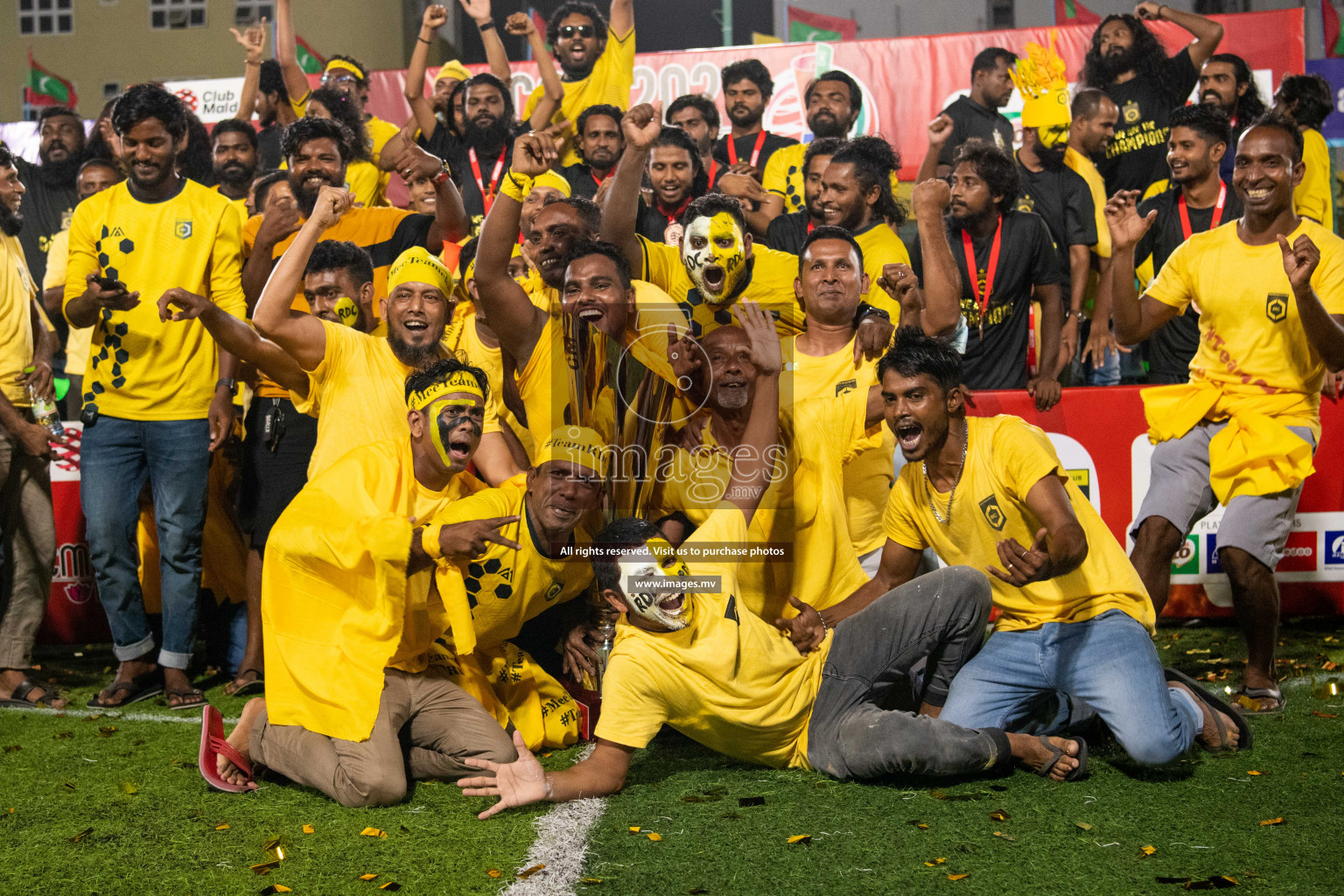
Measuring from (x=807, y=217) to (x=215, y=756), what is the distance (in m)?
3.90

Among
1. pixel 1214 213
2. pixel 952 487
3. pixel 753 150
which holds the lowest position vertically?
pixel 952 487

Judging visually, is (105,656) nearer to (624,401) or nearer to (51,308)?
(51,308)

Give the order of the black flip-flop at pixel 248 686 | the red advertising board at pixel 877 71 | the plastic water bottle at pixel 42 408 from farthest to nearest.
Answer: the red advertising board at pixel 877 71, the plastic water bottle at pixel 42 408, the black flip-flop at pixel 248 686

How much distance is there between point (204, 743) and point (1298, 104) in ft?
24.0

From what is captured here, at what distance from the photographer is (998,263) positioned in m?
6.00

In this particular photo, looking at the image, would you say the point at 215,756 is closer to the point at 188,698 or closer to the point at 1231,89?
the point at 188,698

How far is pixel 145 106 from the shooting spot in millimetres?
5047

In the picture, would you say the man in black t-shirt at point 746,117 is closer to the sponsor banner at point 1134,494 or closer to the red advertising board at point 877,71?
the sponsor banner at point 1134,494

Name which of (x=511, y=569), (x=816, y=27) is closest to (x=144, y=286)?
(x=511, y=569)

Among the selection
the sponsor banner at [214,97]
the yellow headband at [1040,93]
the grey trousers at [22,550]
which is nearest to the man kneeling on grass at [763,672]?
the grey trousers at [22,550]

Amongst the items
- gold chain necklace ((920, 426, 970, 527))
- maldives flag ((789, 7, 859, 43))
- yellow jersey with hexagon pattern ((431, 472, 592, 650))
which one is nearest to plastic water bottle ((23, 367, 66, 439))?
yellow jersey with hexagon pattern ((431, 472, 592, 650))

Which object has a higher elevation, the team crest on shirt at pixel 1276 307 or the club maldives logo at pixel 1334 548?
the team crest on shirt at pixel 1276 307

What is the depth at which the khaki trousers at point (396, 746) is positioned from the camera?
3660 millimetres

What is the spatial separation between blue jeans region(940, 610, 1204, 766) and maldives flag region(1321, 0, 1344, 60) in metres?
14.3
